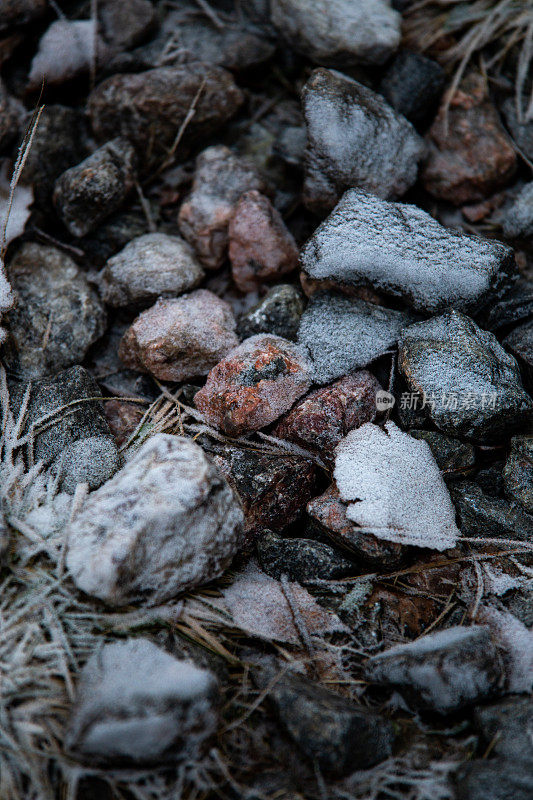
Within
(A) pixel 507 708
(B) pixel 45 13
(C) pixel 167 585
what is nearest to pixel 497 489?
(A) pixel 507 708

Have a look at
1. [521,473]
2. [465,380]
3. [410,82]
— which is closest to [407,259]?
[465,380]

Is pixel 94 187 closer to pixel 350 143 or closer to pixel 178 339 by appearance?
pixel 178 339

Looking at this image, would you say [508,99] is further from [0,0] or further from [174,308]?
[0,0]

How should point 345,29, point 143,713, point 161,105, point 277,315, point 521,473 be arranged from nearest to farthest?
point 143,713, point 521,473, point 277,315, point 345,29, point 161,105

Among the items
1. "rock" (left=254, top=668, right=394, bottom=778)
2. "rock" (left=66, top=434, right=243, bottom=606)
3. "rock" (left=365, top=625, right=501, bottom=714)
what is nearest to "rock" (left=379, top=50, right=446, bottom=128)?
"rock" (left=66, top=434, right=243, bottom=606)

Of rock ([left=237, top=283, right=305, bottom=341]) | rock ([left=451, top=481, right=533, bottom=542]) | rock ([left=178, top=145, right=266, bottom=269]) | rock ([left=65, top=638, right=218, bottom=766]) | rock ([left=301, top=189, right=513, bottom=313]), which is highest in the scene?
rock ([left=178, top=145, right=266, bottom=269])

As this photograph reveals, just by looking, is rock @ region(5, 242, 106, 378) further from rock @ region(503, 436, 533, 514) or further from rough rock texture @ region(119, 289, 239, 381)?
rock @ region(503, 436, 533, 514)

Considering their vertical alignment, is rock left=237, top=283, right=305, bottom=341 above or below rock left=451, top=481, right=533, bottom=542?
above

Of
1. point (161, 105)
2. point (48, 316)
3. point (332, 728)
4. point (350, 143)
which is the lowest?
point (332, 728)
